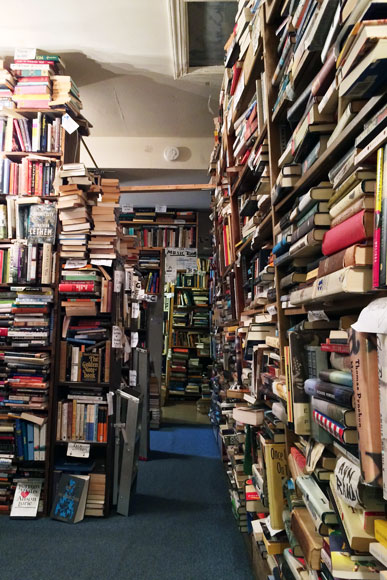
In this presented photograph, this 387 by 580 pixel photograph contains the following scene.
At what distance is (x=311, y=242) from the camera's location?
112cm

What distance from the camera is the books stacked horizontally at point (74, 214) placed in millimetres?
2906

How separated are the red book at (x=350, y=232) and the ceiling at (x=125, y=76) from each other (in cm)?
280

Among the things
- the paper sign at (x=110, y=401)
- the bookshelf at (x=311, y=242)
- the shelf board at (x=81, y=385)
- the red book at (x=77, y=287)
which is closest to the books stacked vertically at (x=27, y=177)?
the red book at (x=77, y=287)

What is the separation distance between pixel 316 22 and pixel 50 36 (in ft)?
9.90

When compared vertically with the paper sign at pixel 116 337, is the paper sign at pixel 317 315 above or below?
above

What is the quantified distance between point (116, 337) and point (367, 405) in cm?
233

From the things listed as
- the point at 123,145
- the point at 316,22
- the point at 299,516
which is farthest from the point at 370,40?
the point at 123,145

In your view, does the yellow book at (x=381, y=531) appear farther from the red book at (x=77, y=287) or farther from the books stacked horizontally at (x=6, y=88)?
the books stacked horizontally at (x=6, y=88)

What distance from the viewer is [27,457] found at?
281 cm

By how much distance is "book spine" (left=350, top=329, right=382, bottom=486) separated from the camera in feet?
2.43

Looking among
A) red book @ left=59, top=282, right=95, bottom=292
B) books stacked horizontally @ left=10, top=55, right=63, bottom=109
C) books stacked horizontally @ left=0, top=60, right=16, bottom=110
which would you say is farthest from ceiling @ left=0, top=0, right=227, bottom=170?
red book @ left=59, top=282, right=95, bottom=292

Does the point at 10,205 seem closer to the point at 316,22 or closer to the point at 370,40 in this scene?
the point at 316,22

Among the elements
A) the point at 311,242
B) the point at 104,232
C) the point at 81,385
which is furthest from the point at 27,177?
the point at 311,242

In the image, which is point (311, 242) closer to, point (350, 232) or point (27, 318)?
point (350, 232)
